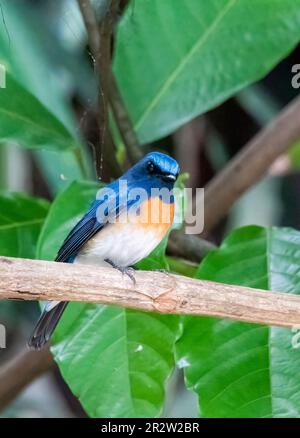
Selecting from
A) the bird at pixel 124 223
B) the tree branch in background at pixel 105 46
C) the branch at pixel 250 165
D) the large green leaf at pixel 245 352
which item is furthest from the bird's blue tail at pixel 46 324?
the branch at pixel 250 165

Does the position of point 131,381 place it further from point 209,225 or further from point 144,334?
point 209,225

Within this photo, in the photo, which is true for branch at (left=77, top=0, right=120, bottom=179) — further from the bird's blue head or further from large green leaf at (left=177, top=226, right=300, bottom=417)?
large green leaf at (left=177, top=226, right=300, bottom=417)

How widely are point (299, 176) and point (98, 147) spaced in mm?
1369

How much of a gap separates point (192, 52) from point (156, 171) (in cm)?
42

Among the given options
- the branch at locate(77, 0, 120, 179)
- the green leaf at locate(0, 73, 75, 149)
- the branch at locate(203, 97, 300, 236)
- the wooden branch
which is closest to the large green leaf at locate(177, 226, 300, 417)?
the wooden branch

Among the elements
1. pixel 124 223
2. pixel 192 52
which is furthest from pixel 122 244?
pixel 192 52

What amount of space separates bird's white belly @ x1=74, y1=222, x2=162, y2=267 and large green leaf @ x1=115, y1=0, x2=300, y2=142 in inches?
13.6

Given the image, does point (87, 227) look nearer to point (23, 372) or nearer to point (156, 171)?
point (156, 171)

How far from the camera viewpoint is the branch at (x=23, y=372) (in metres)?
1.94

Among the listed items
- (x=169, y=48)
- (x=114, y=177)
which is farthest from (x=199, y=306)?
(x=169, y=48)

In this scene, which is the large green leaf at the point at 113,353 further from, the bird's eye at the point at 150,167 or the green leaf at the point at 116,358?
the bird's eye at the point at 150,167

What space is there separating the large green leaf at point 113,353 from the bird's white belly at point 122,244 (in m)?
0.03

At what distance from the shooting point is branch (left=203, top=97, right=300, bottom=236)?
2025mm

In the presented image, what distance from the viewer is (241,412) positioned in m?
1.38
